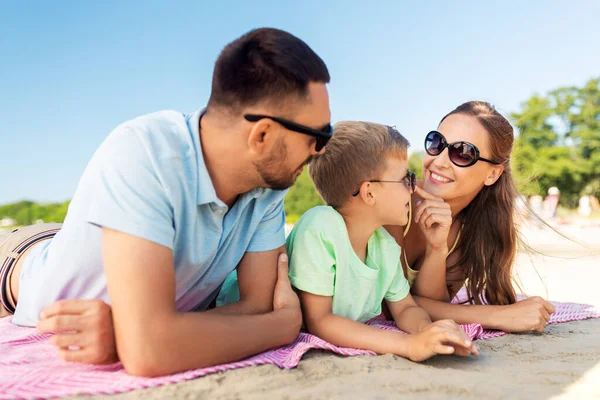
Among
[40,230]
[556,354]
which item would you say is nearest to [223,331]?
[556,354]

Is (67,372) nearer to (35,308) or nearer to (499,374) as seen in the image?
(35,308)

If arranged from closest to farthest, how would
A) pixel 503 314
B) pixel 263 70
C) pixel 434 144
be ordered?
pixel 263 70, pixel 503 314, pixel 434 144

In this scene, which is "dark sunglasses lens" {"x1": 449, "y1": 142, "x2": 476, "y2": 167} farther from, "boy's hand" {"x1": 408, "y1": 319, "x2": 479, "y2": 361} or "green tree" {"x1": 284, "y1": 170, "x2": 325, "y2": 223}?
"green tree" {"x1": 284, "y1": 170, "x2": 325, "y2": 223}

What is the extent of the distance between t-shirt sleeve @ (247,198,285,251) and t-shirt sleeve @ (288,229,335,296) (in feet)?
0.46

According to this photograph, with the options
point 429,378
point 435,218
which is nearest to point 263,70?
point 429,378

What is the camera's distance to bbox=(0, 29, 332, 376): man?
7.30ft

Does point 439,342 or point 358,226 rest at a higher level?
point 358,226

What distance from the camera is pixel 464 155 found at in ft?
13.4

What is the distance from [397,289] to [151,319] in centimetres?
186

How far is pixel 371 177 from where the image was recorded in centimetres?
341

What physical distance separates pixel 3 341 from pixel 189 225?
4.54 ft

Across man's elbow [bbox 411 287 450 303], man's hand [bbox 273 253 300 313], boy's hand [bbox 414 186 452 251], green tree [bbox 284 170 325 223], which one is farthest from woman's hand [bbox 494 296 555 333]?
green tree [bbox 284 170 325 223]

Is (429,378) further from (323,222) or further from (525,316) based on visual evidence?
(525,316)

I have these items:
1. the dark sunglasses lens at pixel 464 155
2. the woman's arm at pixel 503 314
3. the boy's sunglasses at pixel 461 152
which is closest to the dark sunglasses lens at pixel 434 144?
the boy's sunglasses at pixel 461 152
